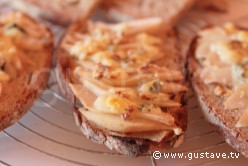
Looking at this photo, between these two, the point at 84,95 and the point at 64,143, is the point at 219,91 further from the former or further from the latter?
the point at 64,143

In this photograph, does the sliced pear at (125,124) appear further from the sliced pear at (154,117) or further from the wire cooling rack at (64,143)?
the wire cooling rack at (64,143)

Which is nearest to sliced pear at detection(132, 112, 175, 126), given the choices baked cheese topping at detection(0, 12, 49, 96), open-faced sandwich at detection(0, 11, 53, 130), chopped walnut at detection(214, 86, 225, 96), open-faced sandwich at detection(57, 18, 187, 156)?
open-faced sandwich at detection(57, 18, 187, 156)

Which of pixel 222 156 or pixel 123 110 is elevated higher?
pixel 123 110

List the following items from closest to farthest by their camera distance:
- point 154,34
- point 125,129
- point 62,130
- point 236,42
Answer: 1. point 125,129
2. point 62,130
3. point 236,42
4. point 154,34

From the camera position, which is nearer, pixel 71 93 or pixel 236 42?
pixel 71 93

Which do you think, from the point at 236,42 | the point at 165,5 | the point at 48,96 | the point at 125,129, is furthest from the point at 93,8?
the point at 125,129

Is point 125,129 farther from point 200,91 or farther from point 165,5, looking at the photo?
point 165,5

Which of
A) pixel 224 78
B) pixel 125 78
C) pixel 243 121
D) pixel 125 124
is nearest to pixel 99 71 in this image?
pixel 125 78

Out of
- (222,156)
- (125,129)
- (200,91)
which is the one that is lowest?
(222,156)
